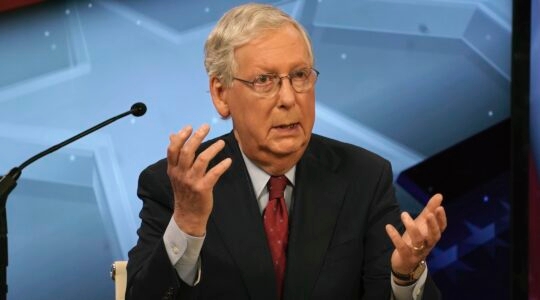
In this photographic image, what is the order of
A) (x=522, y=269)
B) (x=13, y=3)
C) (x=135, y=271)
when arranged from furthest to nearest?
(x=522, y=269) < (x=13, y=3) < (x=135, y=271)

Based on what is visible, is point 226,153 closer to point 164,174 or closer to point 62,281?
point 164,174

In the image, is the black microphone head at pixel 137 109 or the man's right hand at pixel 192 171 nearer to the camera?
the man's right hand at pixel 192 171

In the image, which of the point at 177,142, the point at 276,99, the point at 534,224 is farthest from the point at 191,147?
the point at 534,224

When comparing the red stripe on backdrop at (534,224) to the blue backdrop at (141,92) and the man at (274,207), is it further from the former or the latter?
the man at (274,207)

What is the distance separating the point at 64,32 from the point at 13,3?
24 centimetres

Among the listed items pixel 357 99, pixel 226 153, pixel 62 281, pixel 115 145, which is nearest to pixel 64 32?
pixel 115 145

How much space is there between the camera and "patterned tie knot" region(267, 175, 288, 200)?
2.26 meters

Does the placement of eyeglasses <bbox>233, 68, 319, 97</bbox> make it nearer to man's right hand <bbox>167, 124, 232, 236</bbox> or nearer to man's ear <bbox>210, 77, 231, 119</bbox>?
man's ear <bbox>210, 77, 231, 119</bbox>

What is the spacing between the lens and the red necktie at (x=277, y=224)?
86.1 inches

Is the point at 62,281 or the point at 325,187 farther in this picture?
the point at 62,281

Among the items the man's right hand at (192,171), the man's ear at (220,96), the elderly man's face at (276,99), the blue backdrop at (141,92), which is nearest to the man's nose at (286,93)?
the elderly man's face at (276,99)

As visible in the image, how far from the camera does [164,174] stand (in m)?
2.28

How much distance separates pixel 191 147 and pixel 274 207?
1.60 feet

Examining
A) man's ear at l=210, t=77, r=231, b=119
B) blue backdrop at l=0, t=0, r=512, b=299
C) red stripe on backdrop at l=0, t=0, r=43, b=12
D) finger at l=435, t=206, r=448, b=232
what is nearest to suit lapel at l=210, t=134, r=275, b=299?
Result: man's ear at l=210, t=77, r=231, b=119
